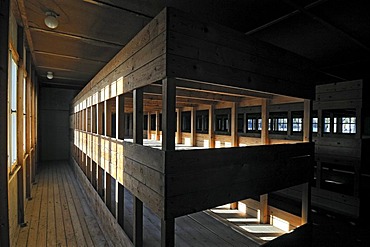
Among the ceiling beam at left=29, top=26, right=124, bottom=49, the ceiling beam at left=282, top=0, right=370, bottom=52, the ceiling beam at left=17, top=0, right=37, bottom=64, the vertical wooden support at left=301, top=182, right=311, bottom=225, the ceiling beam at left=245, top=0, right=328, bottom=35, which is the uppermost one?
the ceiling beam at left=17, top=0, right=37, bottom=64

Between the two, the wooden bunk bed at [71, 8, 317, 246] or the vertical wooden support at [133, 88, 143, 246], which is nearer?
the wooden bunk bed at [71, 8, 317, 246]

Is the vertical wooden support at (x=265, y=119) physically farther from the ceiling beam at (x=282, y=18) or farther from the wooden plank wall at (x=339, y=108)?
the wooden plank wall at (x=339, y=108)

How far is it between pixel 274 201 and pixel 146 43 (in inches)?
207

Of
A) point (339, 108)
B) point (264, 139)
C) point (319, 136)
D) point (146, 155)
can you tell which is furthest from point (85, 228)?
point (339, 108)

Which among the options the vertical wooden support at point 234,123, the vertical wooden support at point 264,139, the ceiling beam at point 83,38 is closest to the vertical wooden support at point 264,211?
the vertical wooden support at point 264,139

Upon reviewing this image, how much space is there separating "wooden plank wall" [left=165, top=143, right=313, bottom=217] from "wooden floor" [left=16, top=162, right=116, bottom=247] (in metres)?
2.18

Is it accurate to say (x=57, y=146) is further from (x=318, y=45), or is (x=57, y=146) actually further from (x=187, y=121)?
(x=318, y=45)

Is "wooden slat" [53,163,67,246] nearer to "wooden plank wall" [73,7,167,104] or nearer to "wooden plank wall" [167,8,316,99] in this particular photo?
"wooden plank wall" [73,7,167,104]

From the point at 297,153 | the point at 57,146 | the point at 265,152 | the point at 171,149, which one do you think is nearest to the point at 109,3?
the point at 171,149

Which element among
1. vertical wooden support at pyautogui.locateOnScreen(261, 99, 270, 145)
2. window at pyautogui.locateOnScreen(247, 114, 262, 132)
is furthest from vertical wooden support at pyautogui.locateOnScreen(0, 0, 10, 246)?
window at pyautogui.locateOnScreen(247, 114, 262, 132)

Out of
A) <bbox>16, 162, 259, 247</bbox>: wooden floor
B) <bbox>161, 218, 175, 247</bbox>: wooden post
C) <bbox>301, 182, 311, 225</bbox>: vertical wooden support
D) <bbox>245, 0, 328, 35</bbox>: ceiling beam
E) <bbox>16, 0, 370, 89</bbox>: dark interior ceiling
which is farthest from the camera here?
<bbox>16, 162, 259, 247</bbox>: wooden floor

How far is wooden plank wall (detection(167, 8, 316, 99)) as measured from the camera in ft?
6.30

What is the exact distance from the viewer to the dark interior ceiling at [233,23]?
283cm

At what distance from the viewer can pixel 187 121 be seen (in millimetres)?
14000
